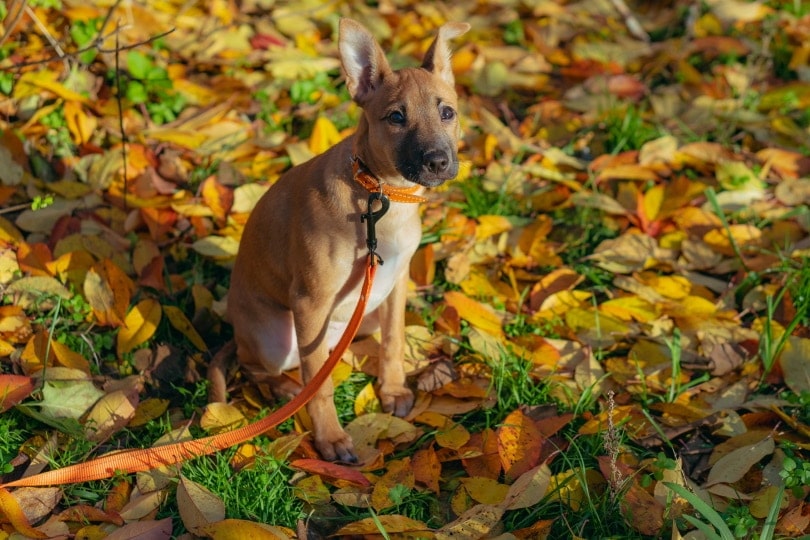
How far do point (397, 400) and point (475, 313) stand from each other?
67cm

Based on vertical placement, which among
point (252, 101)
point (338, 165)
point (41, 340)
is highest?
point (338, 165)

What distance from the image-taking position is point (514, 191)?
5.30 metres

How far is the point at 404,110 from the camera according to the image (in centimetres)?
351

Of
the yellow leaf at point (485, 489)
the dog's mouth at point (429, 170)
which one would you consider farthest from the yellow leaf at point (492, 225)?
the yellow leaf at point (485, 489)

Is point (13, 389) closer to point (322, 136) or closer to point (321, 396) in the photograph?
point (321, 396)

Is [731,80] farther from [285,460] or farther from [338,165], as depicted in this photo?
[285,460]

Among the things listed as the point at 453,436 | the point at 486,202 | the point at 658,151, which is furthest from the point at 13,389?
the point at 658,151

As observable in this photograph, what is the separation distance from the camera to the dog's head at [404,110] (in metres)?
3.40

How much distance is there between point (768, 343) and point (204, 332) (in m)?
2.75

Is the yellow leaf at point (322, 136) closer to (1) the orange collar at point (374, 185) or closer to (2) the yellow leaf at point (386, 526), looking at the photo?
(1) the orange collar at point (374, 185)

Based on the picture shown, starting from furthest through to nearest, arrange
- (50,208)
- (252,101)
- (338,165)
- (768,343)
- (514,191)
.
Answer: (252,101)
(514,191)
(50,208)
(768,343)
(338,165)

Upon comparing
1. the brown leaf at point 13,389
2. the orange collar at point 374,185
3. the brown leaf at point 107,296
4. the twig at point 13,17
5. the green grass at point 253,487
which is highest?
the twig at point 13,17

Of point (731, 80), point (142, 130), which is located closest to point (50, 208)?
point (142, 130)

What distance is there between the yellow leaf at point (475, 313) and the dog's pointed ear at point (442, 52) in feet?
3.86
